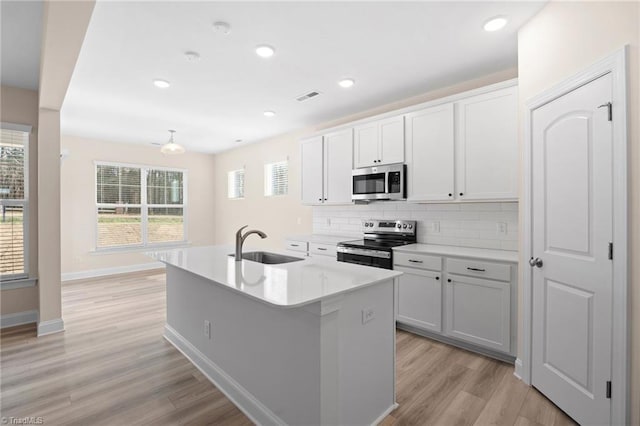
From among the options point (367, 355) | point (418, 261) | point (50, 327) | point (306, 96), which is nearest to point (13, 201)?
point (50, 327)

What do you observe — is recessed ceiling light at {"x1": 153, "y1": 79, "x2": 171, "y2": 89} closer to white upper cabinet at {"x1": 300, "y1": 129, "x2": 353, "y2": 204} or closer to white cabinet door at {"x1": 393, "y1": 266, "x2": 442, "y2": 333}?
white upper cabinet at {"x1": 300, "y1": 129, "x2": 353, "y2": 204}

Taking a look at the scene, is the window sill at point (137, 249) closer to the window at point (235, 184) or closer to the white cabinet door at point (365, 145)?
the window at point (235, 184)

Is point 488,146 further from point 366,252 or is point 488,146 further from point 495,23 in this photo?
point 366,252

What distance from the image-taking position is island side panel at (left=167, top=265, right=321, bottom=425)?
1634 mm

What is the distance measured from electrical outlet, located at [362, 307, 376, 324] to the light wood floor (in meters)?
0.68

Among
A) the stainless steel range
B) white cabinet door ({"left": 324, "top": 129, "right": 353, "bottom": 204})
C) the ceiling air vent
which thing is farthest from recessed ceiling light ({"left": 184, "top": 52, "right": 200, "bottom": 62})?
the stainless steel range

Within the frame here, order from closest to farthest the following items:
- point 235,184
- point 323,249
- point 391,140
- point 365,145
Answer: point 391,140, point 365,145, point 323,249, point 235,184

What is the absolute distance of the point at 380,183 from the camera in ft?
12.2

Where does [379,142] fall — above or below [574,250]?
above

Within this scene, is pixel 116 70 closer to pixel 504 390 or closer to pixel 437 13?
pixel 437 13

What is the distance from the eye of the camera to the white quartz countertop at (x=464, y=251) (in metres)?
2.69

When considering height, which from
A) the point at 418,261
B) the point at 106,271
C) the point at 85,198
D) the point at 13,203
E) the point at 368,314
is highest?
the point at 85,198

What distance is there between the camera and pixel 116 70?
3002 millimetres

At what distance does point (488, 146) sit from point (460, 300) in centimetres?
143
